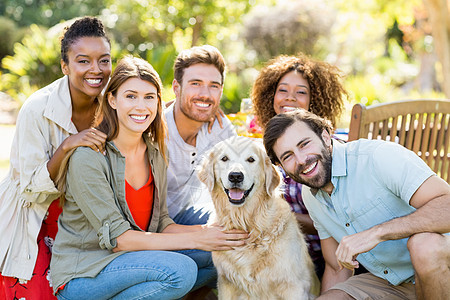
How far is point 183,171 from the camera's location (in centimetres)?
388

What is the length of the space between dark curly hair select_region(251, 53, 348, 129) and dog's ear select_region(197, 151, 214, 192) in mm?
1130

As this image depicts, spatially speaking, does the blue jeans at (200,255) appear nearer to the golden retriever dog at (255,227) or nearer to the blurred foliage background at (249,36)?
the golden retriever dog at (255,227)

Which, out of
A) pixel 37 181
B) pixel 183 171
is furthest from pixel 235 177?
pixel 37 181

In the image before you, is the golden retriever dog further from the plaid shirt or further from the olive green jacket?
the olive green jacket

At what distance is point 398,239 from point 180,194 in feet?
5.94

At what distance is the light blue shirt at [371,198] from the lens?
2.68m

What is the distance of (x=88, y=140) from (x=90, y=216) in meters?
0.45

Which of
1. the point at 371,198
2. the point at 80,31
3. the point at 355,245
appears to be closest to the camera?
the point at 355,245

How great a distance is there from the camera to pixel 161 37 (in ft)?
58.8

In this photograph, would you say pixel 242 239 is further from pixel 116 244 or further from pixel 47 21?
pixel 47 21

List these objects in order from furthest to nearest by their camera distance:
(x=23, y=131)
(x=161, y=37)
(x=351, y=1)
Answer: (x=161, y=37), (x=351, y=1), (x=23, y=131)

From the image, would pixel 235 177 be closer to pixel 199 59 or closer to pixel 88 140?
pixel 88 140

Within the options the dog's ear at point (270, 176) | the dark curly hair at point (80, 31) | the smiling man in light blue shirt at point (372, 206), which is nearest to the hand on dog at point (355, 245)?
the smiling man in light blue shirt at point (372, 206)

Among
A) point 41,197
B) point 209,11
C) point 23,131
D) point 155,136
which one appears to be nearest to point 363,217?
point 155,136
